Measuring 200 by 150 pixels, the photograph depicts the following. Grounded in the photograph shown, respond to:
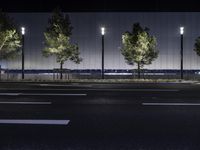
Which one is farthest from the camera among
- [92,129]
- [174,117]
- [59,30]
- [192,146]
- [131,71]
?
[131,71]

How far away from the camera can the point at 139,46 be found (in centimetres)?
3388

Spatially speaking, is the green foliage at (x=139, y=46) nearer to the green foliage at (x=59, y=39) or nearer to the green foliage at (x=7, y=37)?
the green foliage at (x=59, y=39)

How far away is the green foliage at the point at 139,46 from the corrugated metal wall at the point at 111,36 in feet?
28.1

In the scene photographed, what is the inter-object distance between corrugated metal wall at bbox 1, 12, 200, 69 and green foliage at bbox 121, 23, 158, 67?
8.56 metres

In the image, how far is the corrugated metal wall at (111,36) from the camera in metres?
43.2

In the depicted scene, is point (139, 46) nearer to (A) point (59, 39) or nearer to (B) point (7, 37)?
(A) point (59, 39)

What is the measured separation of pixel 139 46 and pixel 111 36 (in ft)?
34.0

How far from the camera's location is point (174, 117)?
10.6 m

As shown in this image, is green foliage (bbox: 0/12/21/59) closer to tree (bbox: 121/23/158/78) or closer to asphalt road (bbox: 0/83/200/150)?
tree (bbox: 121/23/158/78)

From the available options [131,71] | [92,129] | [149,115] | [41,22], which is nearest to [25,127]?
[92,129]

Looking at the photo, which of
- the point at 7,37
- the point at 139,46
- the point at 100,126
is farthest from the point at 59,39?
the point at 100,126

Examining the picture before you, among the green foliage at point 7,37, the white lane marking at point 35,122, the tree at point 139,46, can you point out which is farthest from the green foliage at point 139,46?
the white lane marking at point 35,122
